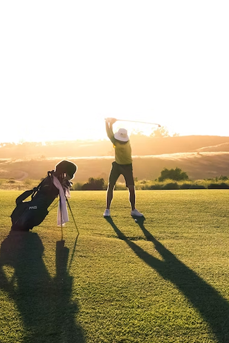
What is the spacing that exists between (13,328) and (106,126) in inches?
190

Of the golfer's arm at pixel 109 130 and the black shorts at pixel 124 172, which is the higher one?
the golfer's arm at pixel 109 130

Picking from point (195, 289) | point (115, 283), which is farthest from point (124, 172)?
point (195, 289)

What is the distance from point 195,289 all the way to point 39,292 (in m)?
1.54

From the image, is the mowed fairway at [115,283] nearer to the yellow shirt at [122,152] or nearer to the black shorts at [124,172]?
the black shorts at [124,172]

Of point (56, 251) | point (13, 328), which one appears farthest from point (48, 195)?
point (13, 328)

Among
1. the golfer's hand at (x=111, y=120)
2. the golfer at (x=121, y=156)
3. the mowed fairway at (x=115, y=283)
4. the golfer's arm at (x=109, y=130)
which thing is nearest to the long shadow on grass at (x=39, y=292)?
the mowed fairway at (x=115, y=283)

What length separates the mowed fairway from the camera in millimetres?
2830

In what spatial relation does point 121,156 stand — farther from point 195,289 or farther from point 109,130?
point 195,289

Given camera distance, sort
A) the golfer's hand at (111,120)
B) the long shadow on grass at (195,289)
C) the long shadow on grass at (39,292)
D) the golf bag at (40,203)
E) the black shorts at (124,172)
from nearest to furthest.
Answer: the long shadow on grass at (39,292) → the long shadow on grass at (195,289) → the golf bag at (40,203) → the golfer's hand at (111,120) → the black shorts at (124,172)

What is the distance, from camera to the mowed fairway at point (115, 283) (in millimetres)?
2830

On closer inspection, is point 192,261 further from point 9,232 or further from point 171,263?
point 9,232

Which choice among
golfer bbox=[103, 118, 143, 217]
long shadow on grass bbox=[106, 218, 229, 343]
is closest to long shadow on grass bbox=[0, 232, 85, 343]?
long shadow on grass bbox=[106, 218, 229, 343]

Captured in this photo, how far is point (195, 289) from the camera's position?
3588 mm

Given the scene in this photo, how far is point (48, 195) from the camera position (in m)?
5.75
